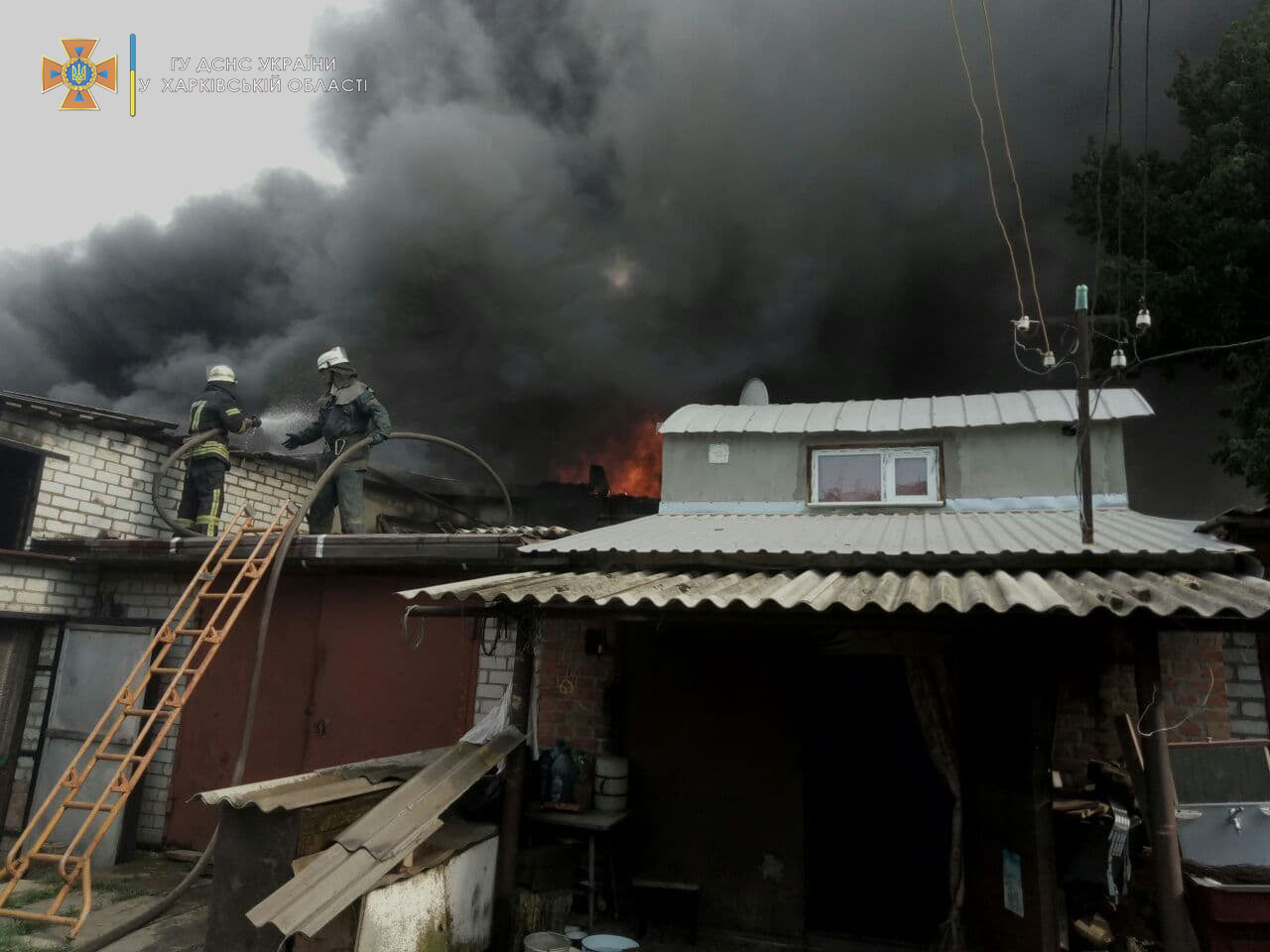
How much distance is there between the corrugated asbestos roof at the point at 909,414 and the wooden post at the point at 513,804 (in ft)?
15.9

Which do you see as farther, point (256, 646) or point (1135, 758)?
point (256, 646)

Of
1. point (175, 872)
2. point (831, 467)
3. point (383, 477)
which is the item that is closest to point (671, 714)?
point (831, 467)

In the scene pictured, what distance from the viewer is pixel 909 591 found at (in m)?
5.28

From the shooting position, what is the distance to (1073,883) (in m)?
5.62

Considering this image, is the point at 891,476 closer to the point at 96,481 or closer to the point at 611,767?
the point at 611,767

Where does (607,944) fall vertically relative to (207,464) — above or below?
below

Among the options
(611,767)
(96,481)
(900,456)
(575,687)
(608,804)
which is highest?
(900,456)

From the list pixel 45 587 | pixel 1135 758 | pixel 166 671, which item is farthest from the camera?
pixel 45 587

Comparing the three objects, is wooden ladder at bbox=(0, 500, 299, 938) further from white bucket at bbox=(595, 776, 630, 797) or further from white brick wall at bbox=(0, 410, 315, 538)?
white bucket at bbox=(595, 776, 630, 797)

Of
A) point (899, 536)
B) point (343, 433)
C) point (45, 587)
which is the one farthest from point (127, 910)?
point (899, 536)

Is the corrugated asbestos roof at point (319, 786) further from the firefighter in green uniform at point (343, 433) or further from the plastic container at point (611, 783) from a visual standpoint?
the firefighter in green uniform at point (343, 433)

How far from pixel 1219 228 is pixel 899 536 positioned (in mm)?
10678

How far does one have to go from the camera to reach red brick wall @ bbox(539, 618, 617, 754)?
744 cm

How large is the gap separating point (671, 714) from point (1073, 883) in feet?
11.1
